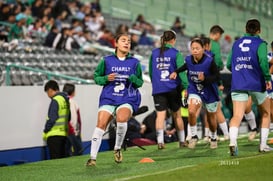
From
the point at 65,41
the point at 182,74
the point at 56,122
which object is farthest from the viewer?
the point at 65,41

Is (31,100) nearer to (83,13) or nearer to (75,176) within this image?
(75,176)

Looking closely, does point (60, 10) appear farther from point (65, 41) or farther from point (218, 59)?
point (218, 59)

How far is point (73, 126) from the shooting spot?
1697 centimetres

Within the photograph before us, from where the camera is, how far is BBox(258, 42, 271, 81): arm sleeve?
1243 cm

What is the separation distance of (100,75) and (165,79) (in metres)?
3.16

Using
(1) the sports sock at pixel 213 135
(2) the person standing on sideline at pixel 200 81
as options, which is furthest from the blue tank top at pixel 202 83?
(1) the sports sock at pixel 213 135

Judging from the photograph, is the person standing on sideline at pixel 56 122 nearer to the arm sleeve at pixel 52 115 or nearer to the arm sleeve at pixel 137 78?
the arm sleeve at pixel 52 115

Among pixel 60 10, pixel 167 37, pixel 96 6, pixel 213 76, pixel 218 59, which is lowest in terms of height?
pixel 213 76

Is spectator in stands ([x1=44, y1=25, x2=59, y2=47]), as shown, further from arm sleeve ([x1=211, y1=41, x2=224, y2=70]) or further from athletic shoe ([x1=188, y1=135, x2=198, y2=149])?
athletic shoe ([x1=188, y1=135, x2=198, y2=149])

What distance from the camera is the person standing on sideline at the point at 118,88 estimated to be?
12.4 metres

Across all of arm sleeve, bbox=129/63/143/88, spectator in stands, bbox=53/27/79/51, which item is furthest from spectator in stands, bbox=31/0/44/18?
arm sleeve, bbox=129/63/143/88

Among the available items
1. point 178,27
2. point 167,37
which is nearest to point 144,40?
point 178,27

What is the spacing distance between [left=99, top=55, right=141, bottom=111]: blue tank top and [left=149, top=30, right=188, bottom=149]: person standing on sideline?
114 inches

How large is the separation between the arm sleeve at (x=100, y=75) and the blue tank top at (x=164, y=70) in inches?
121
